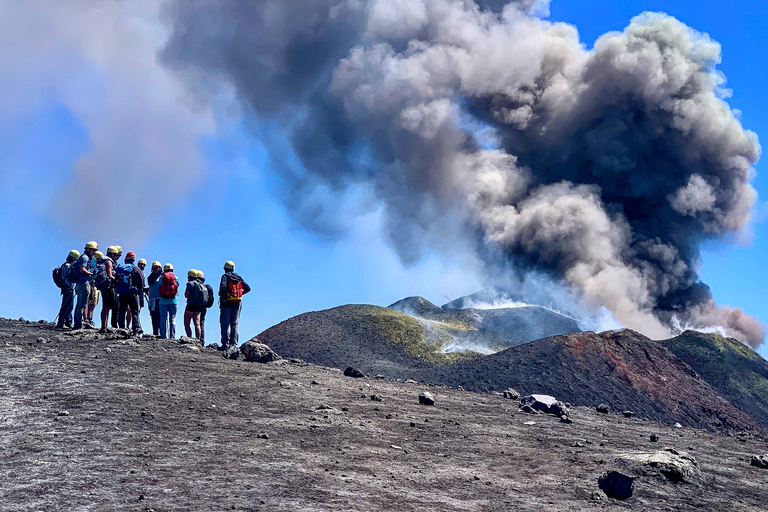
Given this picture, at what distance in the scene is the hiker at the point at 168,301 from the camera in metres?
17.0

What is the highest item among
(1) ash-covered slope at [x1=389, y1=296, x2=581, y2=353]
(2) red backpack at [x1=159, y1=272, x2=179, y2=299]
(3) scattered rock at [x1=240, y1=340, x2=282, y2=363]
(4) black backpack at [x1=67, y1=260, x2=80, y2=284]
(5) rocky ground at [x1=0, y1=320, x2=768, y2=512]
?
(1) ash-covered slope at [x1=389, y1=296, x2=581, y2=353]

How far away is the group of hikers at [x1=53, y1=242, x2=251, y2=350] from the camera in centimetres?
1656

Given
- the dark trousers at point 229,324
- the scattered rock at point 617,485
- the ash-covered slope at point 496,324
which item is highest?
the ash-covered slope at point 496,324

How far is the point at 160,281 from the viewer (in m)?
17.3

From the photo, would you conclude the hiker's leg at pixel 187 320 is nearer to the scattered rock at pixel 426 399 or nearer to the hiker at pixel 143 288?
the hiker at pixel 143 288

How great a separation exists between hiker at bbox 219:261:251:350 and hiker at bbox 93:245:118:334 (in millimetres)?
2618

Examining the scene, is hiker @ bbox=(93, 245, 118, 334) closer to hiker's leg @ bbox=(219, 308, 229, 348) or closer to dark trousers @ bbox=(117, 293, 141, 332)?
dark trousers @ bbox=(117, 293, 141, 332)

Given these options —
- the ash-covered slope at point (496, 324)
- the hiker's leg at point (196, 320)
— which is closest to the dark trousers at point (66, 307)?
the hiker's leg at point (196, 320)

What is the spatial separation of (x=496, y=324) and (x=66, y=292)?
2583cm

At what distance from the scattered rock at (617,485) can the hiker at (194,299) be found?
37.0 ft

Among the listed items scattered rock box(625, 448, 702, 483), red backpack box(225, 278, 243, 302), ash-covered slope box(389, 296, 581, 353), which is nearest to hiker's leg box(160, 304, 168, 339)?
red backpack box(225, 278, 243, 302)

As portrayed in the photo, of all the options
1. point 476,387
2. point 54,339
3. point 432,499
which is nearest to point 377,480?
point 432,499

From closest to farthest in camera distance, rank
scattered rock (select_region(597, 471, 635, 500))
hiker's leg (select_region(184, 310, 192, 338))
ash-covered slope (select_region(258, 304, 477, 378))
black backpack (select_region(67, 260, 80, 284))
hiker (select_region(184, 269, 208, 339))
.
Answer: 1. scattered rock (select_region(597, 471, 635, 500))
2. black backpack (select_region(67, 260, 80, 284))
3. hiker (select_region(184, 269, 208, 339))
4. hiker's leg (select_region(184, 310, 192, 338))
5. ash-covered slope (select_region(258, 304, 477, 378))

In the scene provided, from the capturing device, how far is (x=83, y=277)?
16.3 metres
